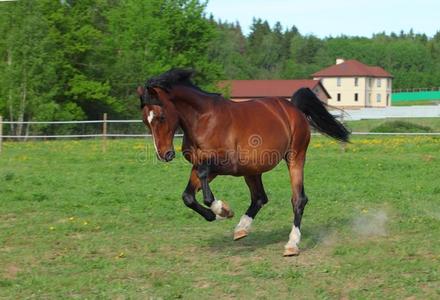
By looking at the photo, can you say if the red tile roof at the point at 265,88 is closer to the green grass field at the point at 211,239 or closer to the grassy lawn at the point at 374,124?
the grassy lawn at the point at 374,124

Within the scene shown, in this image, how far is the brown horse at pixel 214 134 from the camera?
582 cm

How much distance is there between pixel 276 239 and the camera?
727cm

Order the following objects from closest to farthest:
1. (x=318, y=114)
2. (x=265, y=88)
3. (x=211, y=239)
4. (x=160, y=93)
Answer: (x=160, y=93) → (x=211, y=239) → (x=318, y=114) → (x=265, y=88)

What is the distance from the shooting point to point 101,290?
5.19 metres

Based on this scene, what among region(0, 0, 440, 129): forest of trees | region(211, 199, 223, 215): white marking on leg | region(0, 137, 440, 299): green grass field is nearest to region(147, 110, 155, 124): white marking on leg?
region(211, 199, 223, 215): white marking on leg

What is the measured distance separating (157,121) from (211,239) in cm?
208

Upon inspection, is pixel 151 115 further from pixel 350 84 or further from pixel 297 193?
pixel 350 84

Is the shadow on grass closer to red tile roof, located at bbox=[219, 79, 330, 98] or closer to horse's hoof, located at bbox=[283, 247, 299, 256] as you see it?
horse's hoof, located at bbox=[283, 247, 299, 256]

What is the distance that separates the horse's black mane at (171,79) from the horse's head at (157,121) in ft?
0.36

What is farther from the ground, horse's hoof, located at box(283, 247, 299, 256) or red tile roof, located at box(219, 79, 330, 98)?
red tile roof, located at box(219, 79, 330, 98)
